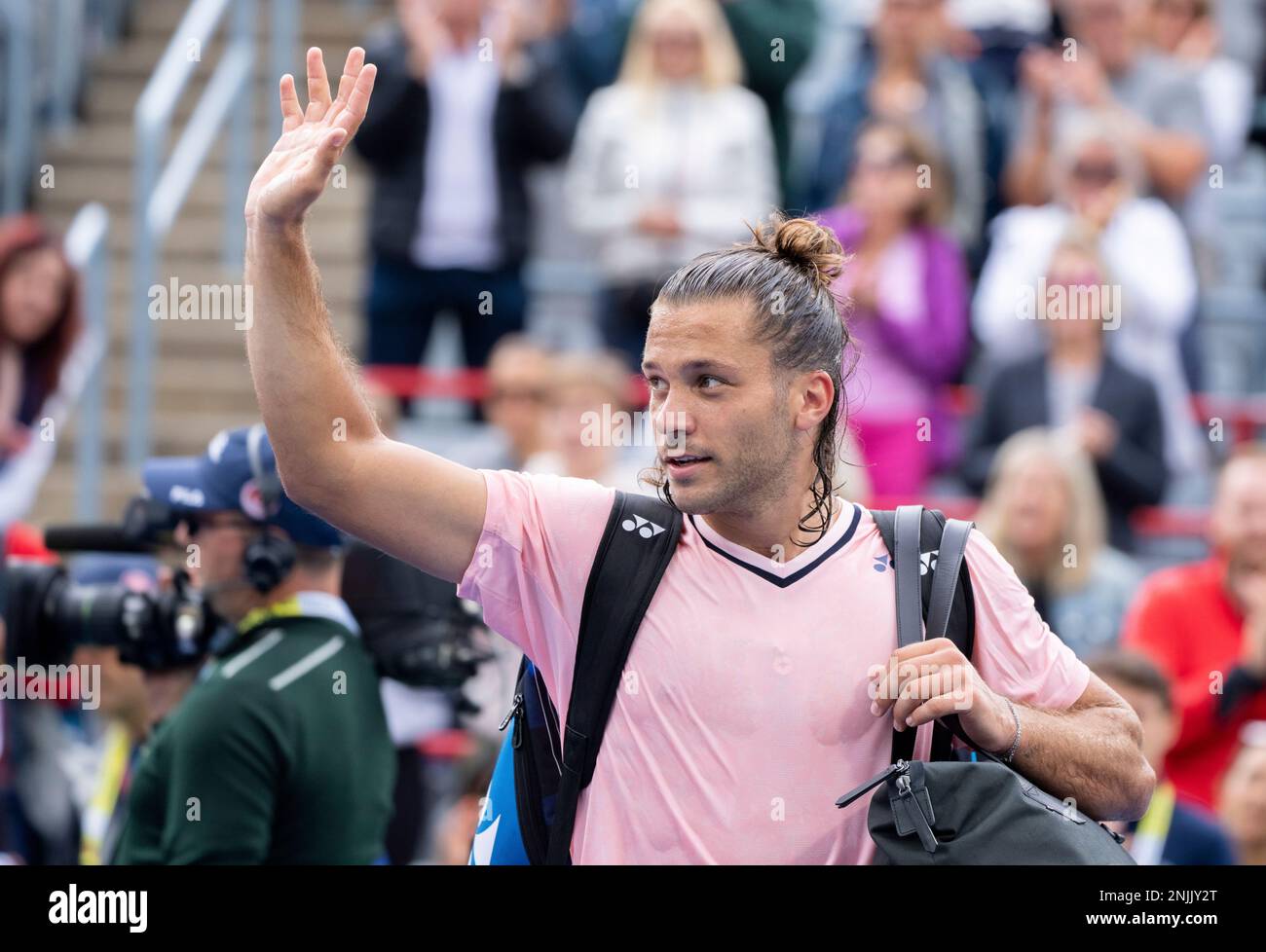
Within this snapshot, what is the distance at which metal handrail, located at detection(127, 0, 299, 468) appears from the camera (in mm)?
8211

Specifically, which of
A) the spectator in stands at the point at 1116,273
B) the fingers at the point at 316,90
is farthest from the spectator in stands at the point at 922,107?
the fingers at the point at 316,90

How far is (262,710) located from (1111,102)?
5661mm

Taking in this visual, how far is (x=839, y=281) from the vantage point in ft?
24.1

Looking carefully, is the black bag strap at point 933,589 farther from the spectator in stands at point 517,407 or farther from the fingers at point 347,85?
the spectator in stands at point 517,407

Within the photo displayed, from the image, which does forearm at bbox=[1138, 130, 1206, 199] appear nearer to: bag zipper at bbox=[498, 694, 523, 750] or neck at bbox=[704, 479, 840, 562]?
neck at bbox=[704, 479, 840, 562]

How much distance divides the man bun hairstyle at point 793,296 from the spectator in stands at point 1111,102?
204 inches

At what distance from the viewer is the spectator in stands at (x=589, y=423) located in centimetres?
709

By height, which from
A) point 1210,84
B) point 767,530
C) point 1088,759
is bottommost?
point 1088,759

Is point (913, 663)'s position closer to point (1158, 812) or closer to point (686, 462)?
point (686, 462)

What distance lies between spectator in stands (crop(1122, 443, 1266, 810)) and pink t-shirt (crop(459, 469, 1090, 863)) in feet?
11.2

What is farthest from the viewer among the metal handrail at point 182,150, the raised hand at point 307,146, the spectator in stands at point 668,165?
the metal handrail at point 182,150


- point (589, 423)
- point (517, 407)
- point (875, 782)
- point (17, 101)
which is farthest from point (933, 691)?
point (17, 101)
